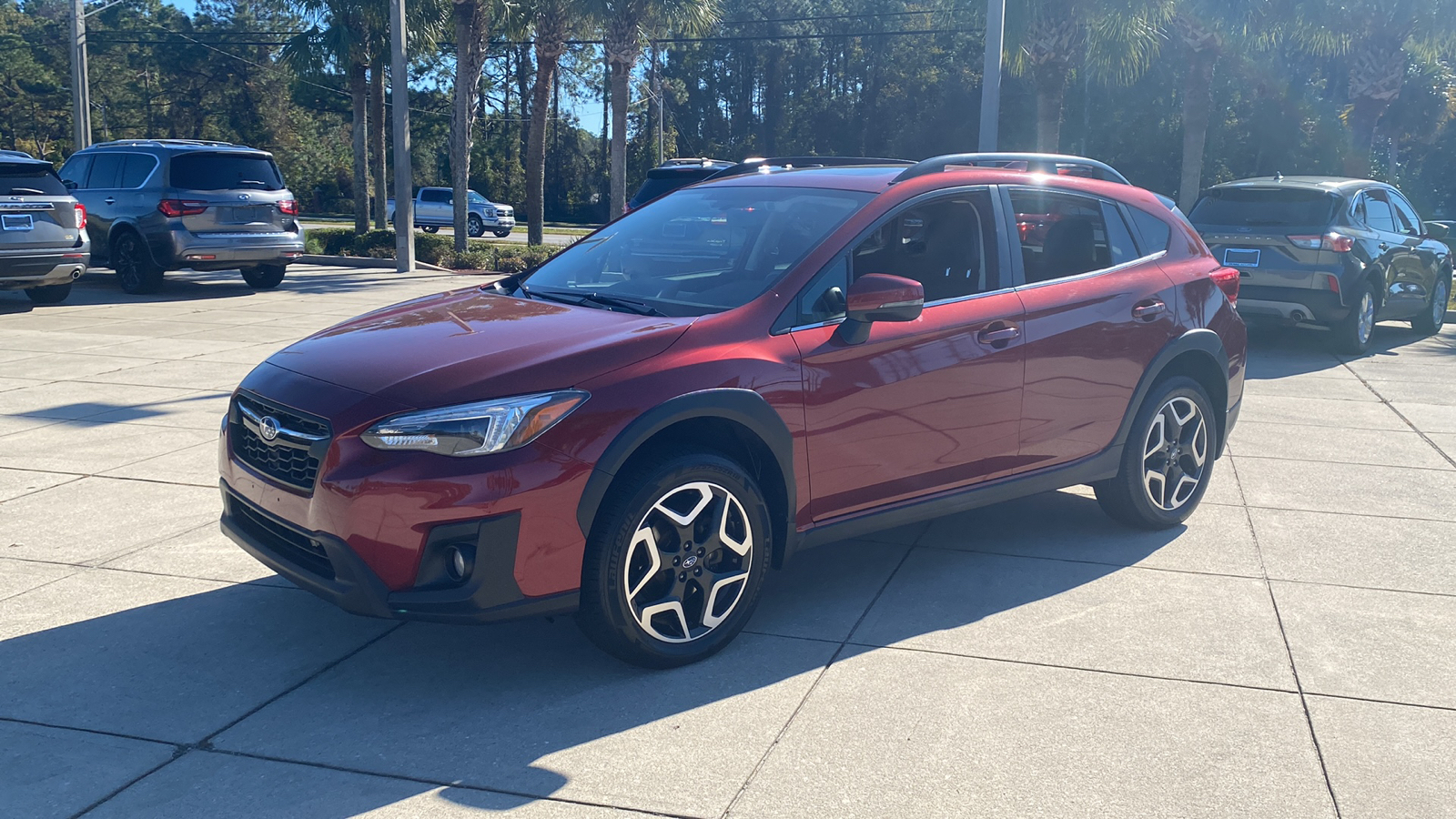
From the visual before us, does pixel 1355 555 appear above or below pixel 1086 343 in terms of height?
below

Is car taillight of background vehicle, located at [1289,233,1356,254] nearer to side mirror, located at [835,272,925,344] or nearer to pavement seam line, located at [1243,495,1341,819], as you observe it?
pavement seam line, located at [1243,495,1341,819]

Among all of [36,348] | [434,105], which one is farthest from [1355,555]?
[434,105]

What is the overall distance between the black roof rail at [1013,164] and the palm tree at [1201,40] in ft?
61.7

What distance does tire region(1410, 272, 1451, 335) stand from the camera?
1414 cm

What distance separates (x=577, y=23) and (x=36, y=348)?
1750 cm

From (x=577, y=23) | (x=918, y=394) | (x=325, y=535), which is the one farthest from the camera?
(x=577, y=23)

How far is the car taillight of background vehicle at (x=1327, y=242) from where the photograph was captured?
11812 mm

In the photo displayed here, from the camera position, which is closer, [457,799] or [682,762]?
[457,799]

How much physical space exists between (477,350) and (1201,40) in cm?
2403

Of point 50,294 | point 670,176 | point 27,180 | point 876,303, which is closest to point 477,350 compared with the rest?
point 876,303

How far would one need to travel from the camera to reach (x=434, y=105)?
65625mm

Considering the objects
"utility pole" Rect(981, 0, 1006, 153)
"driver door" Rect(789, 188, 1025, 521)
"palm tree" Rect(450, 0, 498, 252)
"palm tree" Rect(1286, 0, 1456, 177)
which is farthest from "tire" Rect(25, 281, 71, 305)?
"palm tree" Rect(1286, 0, 1456, 177)

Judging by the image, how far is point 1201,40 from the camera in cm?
2436

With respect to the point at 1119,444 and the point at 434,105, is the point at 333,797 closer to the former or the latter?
the point at 1119,444
